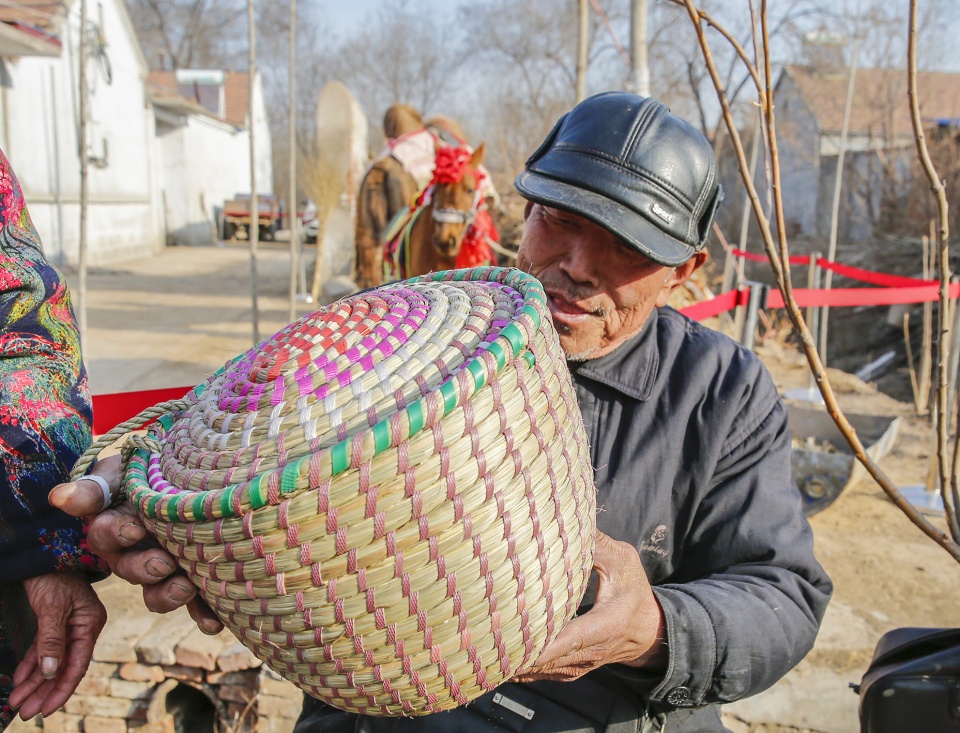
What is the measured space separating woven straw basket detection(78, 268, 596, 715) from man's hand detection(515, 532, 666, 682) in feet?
0.28

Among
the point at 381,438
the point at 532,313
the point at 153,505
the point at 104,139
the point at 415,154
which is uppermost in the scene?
the point at 104,139

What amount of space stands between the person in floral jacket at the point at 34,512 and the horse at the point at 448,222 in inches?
176

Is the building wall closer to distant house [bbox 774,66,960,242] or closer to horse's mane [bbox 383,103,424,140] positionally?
distant house [bbox 774,66,960,242]

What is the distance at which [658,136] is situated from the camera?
1.45 m

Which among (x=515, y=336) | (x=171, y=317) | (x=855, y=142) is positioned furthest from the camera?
(x=855, y=142)

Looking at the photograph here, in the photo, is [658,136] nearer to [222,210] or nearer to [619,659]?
[619,659]

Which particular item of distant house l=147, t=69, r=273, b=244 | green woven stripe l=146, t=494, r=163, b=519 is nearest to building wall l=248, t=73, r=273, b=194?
distant house l=147, t=69, r=273, b=244

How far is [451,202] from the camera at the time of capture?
5801 millimetres

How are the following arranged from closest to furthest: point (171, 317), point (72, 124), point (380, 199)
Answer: point (380, 199) → point (171, 317) → point (72, 124)

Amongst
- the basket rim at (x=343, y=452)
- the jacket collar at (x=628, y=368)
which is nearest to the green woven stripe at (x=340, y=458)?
the basket rim at (x=343, y=452)

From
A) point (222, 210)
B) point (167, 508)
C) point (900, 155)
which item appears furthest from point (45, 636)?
point (222, 210)

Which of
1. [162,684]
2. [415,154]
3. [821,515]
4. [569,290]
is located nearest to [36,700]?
[569,290]

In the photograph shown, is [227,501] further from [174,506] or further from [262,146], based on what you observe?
[262,146]

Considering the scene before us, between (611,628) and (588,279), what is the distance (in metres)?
0.65
